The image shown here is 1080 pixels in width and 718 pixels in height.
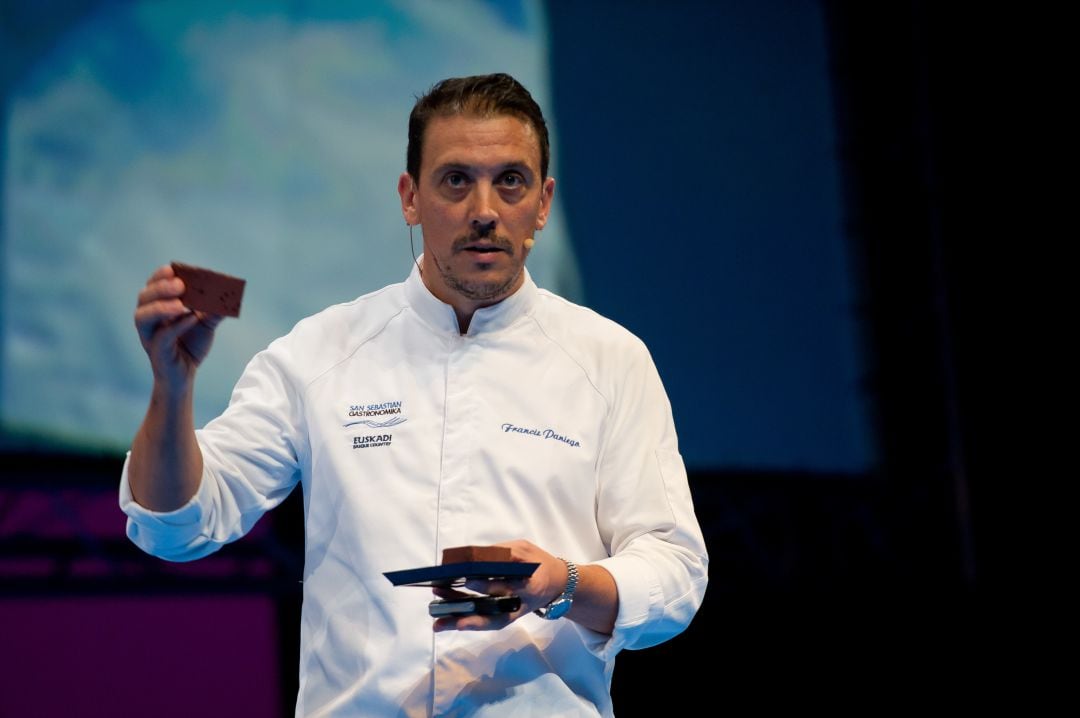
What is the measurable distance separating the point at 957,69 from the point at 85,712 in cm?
403

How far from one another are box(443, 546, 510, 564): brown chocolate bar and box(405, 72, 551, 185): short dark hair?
Answer: 806 mm

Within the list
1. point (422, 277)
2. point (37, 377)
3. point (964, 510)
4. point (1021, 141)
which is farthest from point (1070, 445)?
point (37, 377)

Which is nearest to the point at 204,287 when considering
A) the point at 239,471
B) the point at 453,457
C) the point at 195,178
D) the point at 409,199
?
the point at 239,471

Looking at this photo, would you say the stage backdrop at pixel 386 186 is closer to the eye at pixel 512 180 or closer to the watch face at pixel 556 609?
the eye at pixel 512 180

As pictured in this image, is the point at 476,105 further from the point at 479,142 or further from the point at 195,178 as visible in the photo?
the point at 195,178

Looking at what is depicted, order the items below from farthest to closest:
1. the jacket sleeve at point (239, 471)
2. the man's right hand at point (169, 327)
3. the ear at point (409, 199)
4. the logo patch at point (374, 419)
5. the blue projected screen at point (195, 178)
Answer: the blue projected screen at point (195, 178) < the ear at point (409, 199) < the logo patch at point (374, 419) < the jacket sleeve at point (239, 471) < the man's right hand at point (169, 327)

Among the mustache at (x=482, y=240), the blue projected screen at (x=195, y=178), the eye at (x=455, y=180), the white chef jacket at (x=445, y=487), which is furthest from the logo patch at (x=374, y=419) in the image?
the blue projected screen at (x=195, y=178)

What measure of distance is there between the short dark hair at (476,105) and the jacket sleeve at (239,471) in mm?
446

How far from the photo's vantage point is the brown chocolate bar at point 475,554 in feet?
4.92

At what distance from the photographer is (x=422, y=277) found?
206 centimetres

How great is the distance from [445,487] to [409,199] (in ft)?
1.88

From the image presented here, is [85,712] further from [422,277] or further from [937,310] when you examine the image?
[937,310]

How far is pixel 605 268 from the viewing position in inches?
169

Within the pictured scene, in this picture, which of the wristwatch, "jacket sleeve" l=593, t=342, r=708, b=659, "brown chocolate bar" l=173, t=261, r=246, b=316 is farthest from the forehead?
the wristwatch
